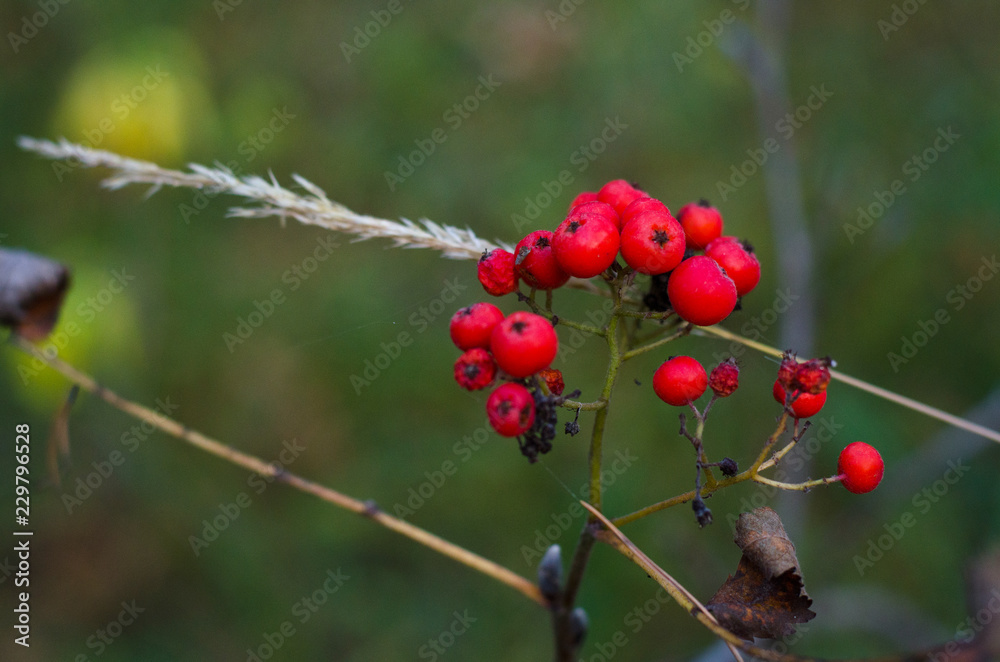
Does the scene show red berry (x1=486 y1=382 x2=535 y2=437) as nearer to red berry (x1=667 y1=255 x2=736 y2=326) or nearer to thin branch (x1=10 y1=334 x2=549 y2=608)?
thin branch (x1=10 y1=334 x2=549 y2=608)

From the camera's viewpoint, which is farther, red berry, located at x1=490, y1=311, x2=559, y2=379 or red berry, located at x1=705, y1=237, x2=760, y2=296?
red berry, located at x1=705, y1=237, x2=760, y2=296

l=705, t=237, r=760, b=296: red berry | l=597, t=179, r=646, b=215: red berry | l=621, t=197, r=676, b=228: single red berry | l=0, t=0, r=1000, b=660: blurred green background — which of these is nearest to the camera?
l=621, t=197, r=676, b=228: single red berry

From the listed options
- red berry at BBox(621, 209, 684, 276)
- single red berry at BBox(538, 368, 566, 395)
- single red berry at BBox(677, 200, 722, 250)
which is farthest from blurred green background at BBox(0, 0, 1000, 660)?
red berry at BBox(621, 209, 684, 276)

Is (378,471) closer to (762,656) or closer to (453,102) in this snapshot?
(453,102)

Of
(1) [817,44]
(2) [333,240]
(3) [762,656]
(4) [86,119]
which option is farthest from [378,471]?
(1) [817,44]

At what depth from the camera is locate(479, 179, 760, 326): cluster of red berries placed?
2125 millimetres

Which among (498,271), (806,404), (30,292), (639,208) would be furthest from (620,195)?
(30,292)

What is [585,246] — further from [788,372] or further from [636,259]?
[788,372]

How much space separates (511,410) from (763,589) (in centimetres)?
88

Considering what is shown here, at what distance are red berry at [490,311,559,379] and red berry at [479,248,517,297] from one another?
0.32 m

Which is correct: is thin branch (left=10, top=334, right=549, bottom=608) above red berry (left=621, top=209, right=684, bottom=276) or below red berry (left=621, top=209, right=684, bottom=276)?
below

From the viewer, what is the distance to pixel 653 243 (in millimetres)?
2150

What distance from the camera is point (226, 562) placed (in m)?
5.75

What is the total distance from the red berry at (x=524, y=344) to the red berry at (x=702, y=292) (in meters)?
0.42
